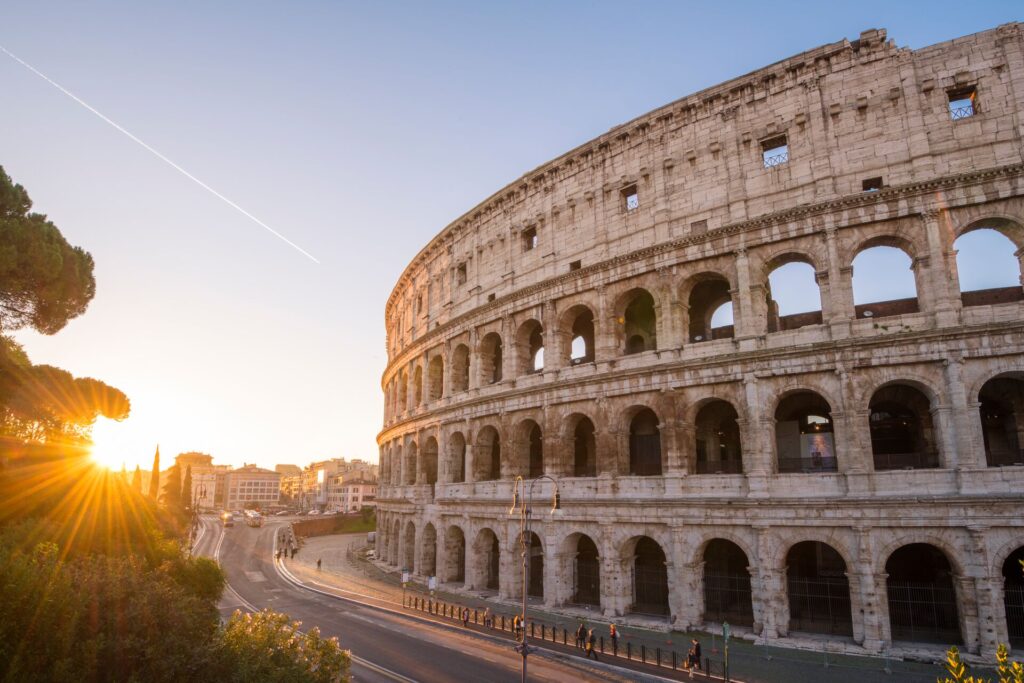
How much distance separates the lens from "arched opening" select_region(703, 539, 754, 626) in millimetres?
21688

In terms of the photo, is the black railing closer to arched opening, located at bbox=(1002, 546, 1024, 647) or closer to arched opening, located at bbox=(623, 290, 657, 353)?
arched opening, located at bbox=(1002, 546, 1024, 647)

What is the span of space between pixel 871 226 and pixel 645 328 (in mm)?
10858

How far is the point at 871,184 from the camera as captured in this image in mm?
21000

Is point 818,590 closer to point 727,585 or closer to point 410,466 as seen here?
point 727,585

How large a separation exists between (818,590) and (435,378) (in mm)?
23691

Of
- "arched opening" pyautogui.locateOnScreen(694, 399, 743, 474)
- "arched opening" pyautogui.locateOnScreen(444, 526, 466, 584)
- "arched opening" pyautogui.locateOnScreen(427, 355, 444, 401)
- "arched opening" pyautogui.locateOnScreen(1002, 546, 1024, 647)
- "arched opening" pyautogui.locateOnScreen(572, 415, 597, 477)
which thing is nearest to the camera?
"arched opening" pyautogui.locateOnScreen(1002, 546, 1024, 647)

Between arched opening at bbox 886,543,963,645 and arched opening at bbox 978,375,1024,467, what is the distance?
4.07m

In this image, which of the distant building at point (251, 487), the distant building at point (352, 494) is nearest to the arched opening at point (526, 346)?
the distant building at point (352, 494)

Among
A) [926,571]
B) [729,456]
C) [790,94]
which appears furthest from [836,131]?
[926,571]

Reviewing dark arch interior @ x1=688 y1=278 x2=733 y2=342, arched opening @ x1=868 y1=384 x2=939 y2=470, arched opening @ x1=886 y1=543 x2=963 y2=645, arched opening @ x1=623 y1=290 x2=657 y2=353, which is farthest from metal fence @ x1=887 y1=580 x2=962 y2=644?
arched opening @ x1=623 y1=290 x2=657 y2=353

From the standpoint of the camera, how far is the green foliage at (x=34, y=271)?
1598cm

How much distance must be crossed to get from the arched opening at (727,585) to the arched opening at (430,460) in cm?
1765

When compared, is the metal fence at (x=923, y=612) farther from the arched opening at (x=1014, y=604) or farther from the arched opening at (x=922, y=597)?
the arched opening at (x=1014, y=604)

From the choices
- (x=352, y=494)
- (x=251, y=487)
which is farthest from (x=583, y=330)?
(x=251, y=487)
